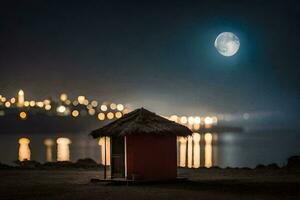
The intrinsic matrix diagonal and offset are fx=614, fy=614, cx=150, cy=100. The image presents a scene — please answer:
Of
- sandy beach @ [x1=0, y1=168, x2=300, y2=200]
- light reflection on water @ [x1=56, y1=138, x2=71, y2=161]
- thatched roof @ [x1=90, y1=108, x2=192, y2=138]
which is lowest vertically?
sandy beach @ [x1=0, y1=168, x2=300, y2=200]

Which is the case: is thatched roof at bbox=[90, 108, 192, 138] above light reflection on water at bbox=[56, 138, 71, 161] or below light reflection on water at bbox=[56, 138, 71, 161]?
above

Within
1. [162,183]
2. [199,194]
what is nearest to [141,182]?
[162,183]

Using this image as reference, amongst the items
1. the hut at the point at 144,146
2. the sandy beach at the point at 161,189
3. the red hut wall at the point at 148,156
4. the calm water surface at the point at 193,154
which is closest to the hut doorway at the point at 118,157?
the hut at the point at 144,146

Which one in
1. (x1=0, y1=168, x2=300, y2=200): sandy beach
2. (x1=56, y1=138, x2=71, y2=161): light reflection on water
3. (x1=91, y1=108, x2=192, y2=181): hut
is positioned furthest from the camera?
(x1=56, y1=138, x2=71, y2=161): light reflection on water

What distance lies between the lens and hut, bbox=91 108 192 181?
66.6ft

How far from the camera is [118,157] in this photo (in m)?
21.1

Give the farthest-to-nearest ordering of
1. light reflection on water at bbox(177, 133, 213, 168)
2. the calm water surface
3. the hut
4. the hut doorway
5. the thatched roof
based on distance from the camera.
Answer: the calm water surface, light reflection on water at bbox(177, 133, 213, 168), the hut doorway, the hut, the thatched roof

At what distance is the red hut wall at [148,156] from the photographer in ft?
66.9

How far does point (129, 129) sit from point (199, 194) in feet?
13.7

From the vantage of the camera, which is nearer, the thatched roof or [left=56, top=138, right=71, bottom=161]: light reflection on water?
the thatched roof

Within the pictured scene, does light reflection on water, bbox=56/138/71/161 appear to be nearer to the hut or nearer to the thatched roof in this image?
the thatched roof

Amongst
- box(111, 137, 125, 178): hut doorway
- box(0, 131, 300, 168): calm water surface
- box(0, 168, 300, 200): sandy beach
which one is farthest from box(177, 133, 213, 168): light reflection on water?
box(0, 168, 300, 200): sandy beach

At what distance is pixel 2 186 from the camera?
66.0 feet

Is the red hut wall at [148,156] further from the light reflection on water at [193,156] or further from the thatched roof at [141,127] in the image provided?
the light reflection on water at [193,156]
